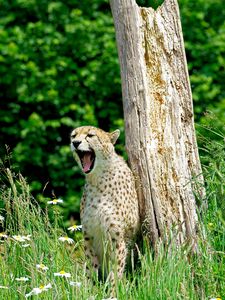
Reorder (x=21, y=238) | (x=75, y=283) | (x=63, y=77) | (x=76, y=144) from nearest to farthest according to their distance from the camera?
(x=75, y=283), (x=21, y=238), (x=76, y=144), (x=63, y=77)

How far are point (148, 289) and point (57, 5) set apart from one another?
5.40 meters

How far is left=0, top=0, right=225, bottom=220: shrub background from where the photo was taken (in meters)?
9.92

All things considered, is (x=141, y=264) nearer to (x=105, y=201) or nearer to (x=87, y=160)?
(x=105, y=201)

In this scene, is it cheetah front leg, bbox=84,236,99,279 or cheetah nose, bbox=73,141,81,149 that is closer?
cheetah nose, bbox=73,141,81,149

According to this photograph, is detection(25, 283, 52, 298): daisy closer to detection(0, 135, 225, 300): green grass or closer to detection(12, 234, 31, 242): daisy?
detection(0, 135, 225, 300): green grass

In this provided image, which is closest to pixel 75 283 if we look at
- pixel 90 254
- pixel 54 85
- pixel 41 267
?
pixel 41 267

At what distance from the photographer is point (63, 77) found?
10.1m

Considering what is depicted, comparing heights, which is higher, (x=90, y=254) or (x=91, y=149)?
(x=91, y=149)

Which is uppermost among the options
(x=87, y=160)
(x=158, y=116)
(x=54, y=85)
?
(x=54, y=85)

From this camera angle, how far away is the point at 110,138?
622 cm

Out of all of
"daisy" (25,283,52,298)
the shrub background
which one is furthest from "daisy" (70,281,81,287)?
the shrub background

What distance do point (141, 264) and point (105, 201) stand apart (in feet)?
1.99

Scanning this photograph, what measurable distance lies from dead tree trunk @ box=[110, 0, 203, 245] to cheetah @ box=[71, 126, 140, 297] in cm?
9

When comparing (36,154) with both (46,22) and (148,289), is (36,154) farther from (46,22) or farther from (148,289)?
(148,289)
